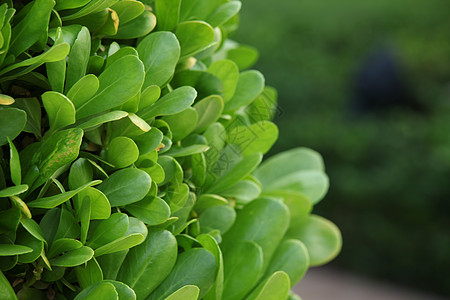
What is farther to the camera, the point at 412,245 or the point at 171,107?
the point at 412,245

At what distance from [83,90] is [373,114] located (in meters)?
4.99

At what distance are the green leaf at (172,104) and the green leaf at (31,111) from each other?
0.11 metres

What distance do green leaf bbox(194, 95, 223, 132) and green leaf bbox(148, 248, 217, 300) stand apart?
0.17m

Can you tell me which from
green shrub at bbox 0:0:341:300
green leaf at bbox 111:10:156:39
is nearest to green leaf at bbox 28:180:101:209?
green shrub at bbox 0:0:341:300

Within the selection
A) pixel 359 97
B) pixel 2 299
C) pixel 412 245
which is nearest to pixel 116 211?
pixel 2 299

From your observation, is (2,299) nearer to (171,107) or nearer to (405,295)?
(171,107)

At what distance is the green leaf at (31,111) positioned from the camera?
2.04 ft

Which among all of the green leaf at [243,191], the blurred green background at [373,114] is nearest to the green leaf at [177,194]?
the green leaf at [243,191]

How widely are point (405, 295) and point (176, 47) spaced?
4.33m

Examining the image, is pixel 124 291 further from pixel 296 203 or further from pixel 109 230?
pixel 296 203

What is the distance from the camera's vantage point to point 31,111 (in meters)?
0.63

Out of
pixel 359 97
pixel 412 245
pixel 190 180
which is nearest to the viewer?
pixel 190 180

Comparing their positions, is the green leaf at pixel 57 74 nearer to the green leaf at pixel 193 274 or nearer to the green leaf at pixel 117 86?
the green leaf at pixel 117 86

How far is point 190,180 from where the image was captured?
30.2 inches
